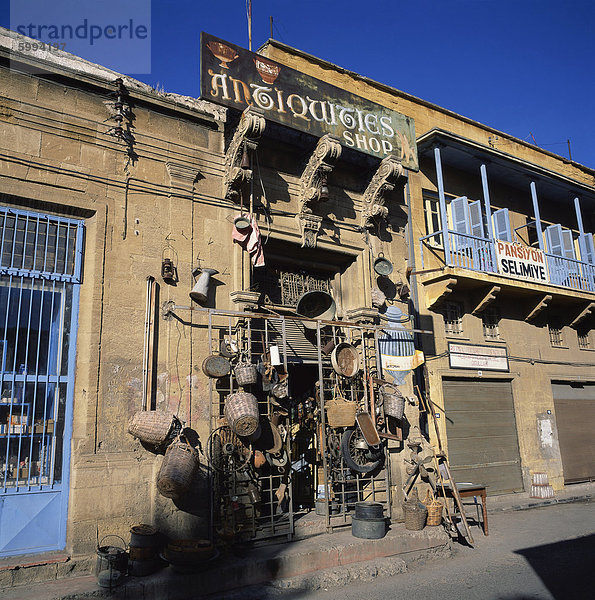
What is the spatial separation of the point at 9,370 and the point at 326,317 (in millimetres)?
5119

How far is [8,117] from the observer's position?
6777mm

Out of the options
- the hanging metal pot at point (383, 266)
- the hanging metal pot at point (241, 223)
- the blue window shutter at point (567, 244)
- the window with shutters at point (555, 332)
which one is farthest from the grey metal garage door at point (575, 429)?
the hanging metal pot at point (241, 223)

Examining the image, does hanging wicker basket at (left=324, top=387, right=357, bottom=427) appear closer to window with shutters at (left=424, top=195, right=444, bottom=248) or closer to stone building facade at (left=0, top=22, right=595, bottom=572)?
stone building facade at (left=0, top=22, right=595, bottom=572)

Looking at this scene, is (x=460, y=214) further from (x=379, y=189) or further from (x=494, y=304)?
(x=379, y=189)

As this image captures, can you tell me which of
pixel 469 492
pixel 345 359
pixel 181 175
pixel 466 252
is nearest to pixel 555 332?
pixel 466 252

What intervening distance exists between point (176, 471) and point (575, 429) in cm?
1175

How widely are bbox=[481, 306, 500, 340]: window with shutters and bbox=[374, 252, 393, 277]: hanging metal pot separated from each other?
3920 mm

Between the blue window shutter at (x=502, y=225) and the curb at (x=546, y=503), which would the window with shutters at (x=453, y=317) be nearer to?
the blue window shutter at (x=502, y=225)

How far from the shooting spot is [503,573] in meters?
6.82

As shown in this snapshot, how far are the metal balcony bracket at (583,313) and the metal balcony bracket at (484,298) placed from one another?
3.71m

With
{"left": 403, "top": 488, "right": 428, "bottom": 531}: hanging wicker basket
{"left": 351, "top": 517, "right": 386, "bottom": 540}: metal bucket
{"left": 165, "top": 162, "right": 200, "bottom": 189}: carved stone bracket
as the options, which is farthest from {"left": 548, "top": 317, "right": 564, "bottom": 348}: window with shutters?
{"left": 165, "top": 162, "right": 200, "bottom": 189}: carved stone bracket

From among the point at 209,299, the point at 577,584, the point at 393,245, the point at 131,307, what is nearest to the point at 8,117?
the point at 131,307

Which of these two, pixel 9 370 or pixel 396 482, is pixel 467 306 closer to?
pixel 396 482

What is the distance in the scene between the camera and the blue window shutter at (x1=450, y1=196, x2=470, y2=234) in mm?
12031
